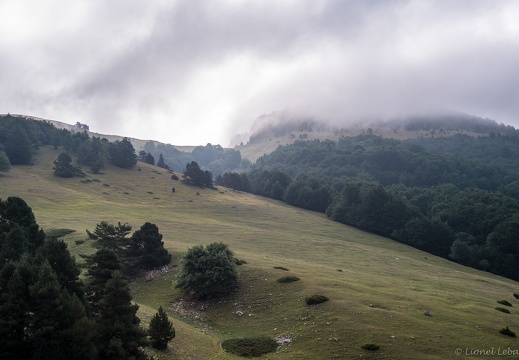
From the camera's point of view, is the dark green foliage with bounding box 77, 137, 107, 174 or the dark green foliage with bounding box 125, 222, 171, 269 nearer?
the dark green foliage with bounding box 125, 222, 171, 269

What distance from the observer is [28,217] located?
168 feet

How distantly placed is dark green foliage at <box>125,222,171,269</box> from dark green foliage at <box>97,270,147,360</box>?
91.6ft

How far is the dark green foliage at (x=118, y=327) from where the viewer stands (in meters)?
23.4

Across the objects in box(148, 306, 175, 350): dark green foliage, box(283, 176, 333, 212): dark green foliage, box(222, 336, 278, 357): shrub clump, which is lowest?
box(222, 336, 278, 357): shrub clump

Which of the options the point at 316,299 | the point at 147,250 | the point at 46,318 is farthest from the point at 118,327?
the point at 147,250

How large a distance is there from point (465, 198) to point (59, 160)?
504 feet

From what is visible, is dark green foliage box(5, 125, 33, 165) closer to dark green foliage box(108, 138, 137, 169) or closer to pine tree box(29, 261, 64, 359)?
dark green foliage box(108, 138, 137, 169)

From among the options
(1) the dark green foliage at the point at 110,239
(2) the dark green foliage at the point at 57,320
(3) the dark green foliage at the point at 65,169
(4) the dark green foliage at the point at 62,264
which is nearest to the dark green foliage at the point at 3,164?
(3) the dark green foliage at the point at 65,169

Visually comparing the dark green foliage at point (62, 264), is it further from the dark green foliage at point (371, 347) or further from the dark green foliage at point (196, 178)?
the dark green foliage at point (196, 178)

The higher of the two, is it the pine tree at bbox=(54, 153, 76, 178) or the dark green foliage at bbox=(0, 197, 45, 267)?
the pine tree at bbox=(54, 153, 76, 178)

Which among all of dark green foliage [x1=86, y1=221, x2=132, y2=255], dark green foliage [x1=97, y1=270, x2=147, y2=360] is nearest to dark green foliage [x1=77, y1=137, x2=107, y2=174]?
dark green foliage [x1=86, y1=221, x2=132, y2=255]

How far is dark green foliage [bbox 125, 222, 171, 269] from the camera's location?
54.6 meters

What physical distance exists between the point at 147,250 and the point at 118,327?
31.2 metres

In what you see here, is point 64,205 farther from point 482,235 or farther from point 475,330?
point 482,235
